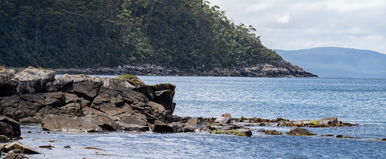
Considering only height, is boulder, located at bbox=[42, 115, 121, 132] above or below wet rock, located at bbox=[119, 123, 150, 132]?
above

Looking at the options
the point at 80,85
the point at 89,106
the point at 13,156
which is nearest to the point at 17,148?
the point at 13,156

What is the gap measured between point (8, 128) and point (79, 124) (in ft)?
23.8

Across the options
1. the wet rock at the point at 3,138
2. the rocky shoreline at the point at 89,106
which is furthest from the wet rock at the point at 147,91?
the wet rock at the point at 3,138

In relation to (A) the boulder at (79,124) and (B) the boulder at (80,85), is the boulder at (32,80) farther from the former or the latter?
(A) the boulder at (79,124)

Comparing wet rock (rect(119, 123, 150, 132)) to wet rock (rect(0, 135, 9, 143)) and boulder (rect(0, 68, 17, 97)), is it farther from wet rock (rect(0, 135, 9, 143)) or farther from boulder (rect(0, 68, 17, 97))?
wet rock (rect(0, 135, 9, 143))

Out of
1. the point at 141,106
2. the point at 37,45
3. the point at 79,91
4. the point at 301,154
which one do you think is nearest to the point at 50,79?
the point at 79,91

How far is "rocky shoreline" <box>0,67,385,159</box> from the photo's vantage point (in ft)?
152

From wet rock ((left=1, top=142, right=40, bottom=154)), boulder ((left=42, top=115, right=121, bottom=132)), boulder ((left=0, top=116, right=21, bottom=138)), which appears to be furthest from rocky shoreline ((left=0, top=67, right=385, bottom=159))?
wet rock ((left=1, top=142, right=40, bottom=154))

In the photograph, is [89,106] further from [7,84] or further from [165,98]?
[165,98]

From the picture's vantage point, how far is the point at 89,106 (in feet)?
166

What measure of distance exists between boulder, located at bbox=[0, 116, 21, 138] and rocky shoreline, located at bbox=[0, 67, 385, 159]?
5392 millimetres

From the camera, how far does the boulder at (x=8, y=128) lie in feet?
125

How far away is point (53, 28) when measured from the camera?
7662 inches

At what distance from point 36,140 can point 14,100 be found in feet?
37.6
